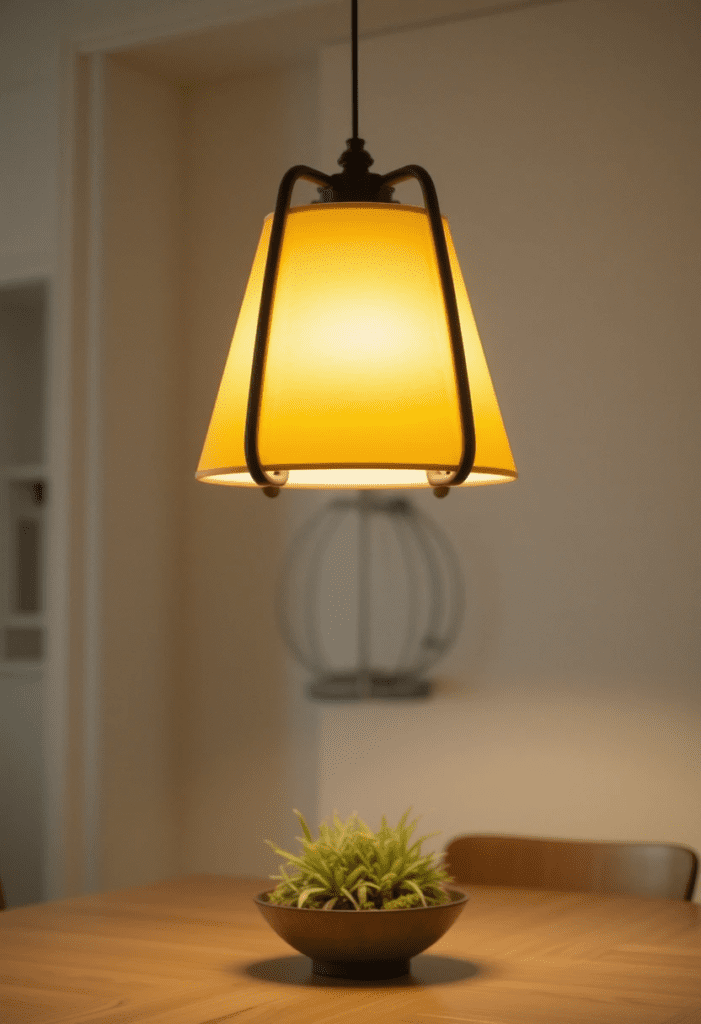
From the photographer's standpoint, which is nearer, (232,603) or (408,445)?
(408,445)

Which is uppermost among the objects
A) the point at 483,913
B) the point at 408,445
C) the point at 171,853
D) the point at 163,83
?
the point at 163,83

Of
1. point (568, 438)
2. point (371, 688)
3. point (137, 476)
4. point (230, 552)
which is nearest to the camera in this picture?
point (568, 438)

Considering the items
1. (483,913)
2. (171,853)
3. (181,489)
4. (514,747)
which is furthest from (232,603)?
(483,913)

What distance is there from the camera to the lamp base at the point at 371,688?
3334mm

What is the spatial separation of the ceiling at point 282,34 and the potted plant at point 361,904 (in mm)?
2357

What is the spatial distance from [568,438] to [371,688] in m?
0.81

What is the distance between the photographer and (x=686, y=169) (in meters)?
3.13

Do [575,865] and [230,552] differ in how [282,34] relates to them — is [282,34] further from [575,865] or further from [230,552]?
[575,865]

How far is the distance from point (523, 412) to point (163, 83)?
4.97 feet

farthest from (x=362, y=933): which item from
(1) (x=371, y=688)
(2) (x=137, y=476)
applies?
(2) (x=137, y=476)

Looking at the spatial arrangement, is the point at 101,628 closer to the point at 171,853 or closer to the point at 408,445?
the point at 171,853

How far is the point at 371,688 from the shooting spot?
3.38 meters

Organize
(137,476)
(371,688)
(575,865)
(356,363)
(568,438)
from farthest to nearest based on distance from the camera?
(137,476)
(371,688)
(568,438)
(575,865)
(356,363)

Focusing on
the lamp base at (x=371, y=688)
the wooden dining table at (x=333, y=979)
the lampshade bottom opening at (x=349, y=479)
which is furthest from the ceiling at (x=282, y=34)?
the wooden dining table at (x=333, y=979)
